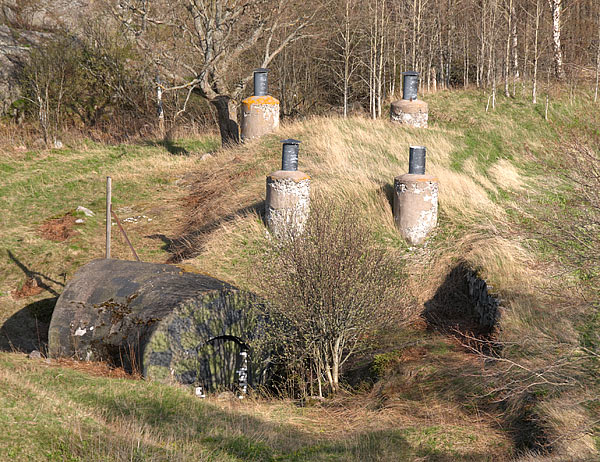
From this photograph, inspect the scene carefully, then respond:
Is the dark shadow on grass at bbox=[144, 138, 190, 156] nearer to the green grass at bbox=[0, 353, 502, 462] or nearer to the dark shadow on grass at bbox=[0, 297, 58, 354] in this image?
the dark shadow on grass at bbox=[0, 297, 58, 354]

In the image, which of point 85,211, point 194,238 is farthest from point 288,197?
point 85,211

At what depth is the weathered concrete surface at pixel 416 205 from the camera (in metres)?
13.4

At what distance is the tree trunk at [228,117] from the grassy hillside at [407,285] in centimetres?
117

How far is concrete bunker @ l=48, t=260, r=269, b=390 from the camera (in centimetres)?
888

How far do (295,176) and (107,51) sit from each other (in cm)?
1898

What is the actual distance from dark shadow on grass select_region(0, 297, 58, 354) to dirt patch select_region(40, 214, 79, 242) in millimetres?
2792

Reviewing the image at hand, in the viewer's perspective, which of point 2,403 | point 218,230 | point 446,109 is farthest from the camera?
point 446,109

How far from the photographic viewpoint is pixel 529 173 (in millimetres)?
18906

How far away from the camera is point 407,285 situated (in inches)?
492

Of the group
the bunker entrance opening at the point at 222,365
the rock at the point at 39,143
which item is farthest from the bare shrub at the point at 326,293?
the rock at the point at 39,143

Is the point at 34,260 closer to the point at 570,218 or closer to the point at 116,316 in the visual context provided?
the point at 116,316

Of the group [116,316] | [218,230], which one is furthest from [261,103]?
[116,316]

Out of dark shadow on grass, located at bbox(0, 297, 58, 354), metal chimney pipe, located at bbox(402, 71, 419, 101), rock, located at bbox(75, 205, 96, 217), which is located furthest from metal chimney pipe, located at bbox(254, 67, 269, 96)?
dark shadow on grass, located at bbox(0, 297, 58, 354)

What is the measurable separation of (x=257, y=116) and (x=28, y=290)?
893cm
